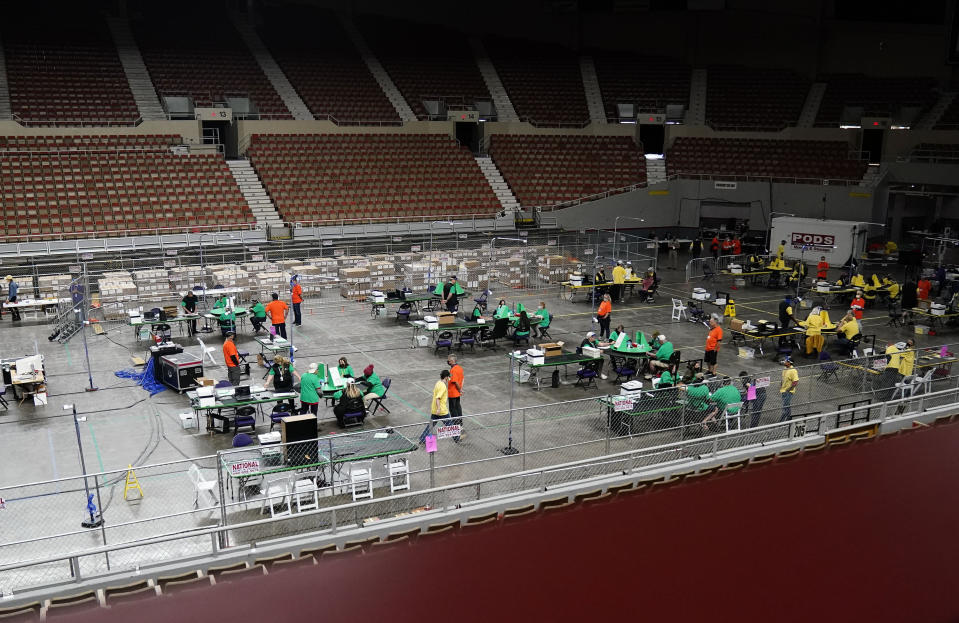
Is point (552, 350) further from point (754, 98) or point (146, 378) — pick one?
point (754, 98)

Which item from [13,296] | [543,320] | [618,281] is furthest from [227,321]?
[618,281]

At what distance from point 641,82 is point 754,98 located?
6408mm

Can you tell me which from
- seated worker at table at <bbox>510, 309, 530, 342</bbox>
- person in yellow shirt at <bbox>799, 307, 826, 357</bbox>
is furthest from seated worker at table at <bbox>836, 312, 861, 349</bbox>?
seated worker at table at <bbox>510, 309, 530, 342</bbox>

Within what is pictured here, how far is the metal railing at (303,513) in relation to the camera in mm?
10172

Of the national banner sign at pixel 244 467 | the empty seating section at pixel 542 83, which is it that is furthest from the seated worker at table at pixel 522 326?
the empty seating section at pixel 542 83

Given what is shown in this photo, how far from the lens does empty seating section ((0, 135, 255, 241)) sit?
3041 centimetres

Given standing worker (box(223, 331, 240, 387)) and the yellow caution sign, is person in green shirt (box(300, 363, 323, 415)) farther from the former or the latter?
the yellow caution sign

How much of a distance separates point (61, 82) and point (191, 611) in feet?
116

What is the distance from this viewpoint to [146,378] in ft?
60.6

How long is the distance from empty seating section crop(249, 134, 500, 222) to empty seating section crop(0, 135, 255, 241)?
235 cm

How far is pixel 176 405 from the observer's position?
1703 cm

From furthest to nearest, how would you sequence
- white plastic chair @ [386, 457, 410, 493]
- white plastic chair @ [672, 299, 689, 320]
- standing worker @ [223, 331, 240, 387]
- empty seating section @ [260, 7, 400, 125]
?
1. empty seating section @ [260, 7, 400, 125]
2. white plastic chair @ [672, 299, 689, 320]
3. standing worker @ [223, 331, 240, 387]
4. white plastic chair @ [386, 457, 410, 493]

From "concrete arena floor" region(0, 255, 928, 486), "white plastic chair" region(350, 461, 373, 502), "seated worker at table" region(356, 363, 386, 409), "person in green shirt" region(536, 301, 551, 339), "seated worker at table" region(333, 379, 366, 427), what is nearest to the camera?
"white plastic chair" region(350, 461, 373, 502)

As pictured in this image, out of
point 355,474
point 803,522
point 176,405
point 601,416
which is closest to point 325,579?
point 355,474
